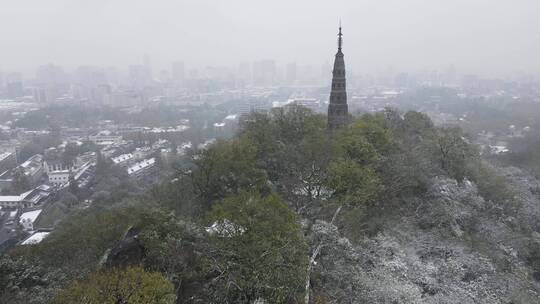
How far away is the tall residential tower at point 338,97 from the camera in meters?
18.4

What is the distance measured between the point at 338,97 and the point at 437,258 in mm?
9407

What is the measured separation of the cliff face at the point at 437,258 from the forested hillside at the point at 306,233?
36mm

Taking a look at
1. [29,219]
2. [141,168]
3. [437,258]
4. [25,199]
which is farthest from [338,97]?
[25,199]

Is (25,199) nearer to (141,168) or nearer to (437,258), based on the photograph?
(141,168)

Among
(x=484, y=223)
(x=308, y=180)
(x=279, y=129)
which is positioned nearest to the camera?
(x=308, y=180)

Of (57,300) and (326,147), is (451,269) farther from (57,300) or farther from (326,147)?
(57,300)

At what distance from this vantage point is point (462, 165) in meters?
16.5

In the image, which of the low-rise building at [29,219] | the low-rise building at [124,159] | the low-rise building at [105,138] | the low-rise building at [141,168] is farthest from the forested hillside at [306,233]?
the low-rise building at [105,138]

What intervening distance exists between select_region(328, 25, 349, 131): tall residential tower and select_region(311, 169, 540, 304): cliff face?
5.71m

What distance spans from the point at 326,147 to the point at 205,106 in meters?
52.6

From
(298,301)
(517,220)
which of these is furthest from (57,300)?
(517,220)

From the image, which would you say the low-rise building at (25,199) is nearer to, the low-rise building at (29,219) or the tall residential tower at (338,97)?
the low-rise building at (29,219)

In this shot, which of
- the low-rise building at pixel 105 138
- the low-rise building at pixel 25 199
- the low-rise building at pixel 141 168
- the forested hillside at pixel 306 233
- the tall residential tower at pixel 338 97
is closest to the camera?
the forested hillside at pixel 306 233

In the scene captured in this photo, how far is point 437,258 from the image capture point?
10797 mm
